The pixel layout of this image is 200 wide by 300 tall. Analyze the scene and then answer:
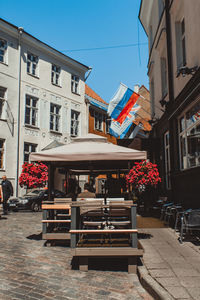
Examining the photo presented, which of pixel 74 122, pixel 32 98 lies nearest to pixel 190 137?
pixel 32 98

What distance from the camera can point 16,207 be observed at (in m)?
16.2

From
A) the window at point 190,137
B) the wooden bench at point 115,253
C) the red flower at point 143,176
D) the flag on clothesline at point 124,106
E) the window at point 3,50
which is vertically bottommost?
the wooden bench at point 115,253

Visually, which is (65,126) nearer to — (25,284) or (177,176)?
(177,176)

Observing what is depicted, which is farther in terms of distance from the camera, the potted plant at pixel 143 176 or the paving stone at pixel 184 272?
the potted plant at pixel 143 176

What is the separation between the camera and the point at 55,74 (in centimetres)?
2503

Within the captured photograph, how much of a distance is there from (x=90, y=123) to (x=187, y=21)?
19.8 meters

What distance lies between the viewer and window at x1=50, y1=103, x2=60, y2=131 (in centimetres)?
2430

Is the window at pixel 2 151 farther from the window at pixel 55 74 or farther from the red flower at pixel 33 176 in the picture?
the window at pixel 55 74

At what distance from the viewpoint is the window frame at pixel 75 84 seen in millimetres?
26913

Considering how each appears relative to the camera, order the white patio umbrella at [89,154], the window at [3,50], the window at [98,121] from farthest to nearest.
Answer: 1. the window at [98,121]
2. the window at [3,50]
3. the white patio umbrella at [89,154]

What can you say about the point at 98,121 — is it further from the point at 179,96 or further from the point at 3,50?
the point at 179,96

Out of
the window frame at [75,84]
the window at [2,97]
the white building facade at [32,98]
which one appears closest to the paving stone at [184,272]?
the white building facade at [32,98]

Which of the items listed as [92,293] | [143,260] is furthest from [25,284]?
[143,260]

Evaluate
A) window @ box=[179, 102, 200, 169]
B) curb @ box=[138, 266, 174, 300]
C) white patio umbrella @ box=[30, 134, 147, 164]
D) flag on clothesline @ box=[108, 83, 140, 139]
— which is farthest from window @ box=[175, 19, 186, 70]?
curb @ box=[138, 266, 174, 300]
